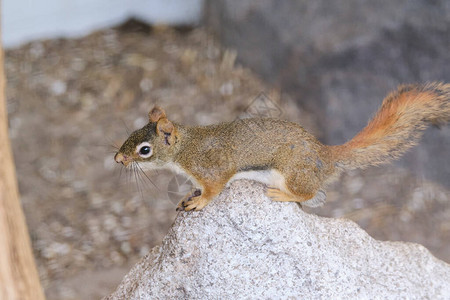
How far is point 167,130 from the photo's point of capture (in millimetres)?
1422

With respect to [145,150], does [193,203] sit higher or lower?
lower

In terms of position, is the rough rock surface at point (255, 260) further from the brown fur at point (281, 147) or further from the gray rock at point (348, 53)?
the gray rock at point (348, 53)

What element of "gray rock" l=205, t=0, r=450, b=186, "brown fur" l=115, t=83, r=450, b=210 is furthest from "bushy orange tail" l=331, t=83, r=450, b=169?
"gray rock" l=205, t=0, r=450, b=186

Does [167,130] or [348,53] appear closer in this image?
[167,130]

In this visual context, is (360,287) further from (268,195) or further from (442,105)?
(442,105)

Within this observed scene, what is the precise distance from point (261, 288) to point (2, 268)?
0.58 meters

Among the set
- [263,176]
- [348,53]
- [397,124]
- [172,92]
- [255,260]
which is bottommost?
[172,92]

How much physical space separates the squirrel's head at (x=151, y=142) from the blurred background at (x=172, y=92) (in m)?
1.10

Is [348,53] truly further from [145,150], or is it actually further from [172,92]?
[145,150]

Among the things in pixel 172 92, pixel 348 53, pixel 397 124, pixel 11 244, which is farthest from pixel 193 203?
pixel 172 92

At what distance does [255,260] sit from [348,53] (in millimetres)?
2207

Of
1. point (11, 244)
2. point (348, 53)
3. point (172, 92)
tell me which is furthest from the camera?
point (172, 92)

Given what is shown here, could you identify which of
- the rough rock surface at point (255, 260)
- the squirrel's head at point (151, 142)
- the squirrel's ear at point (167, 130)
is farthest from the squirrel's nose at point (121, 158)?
the rough rock surface at point (255, 260)

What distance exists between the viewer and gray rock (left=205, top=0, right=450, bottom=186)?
2.99m
